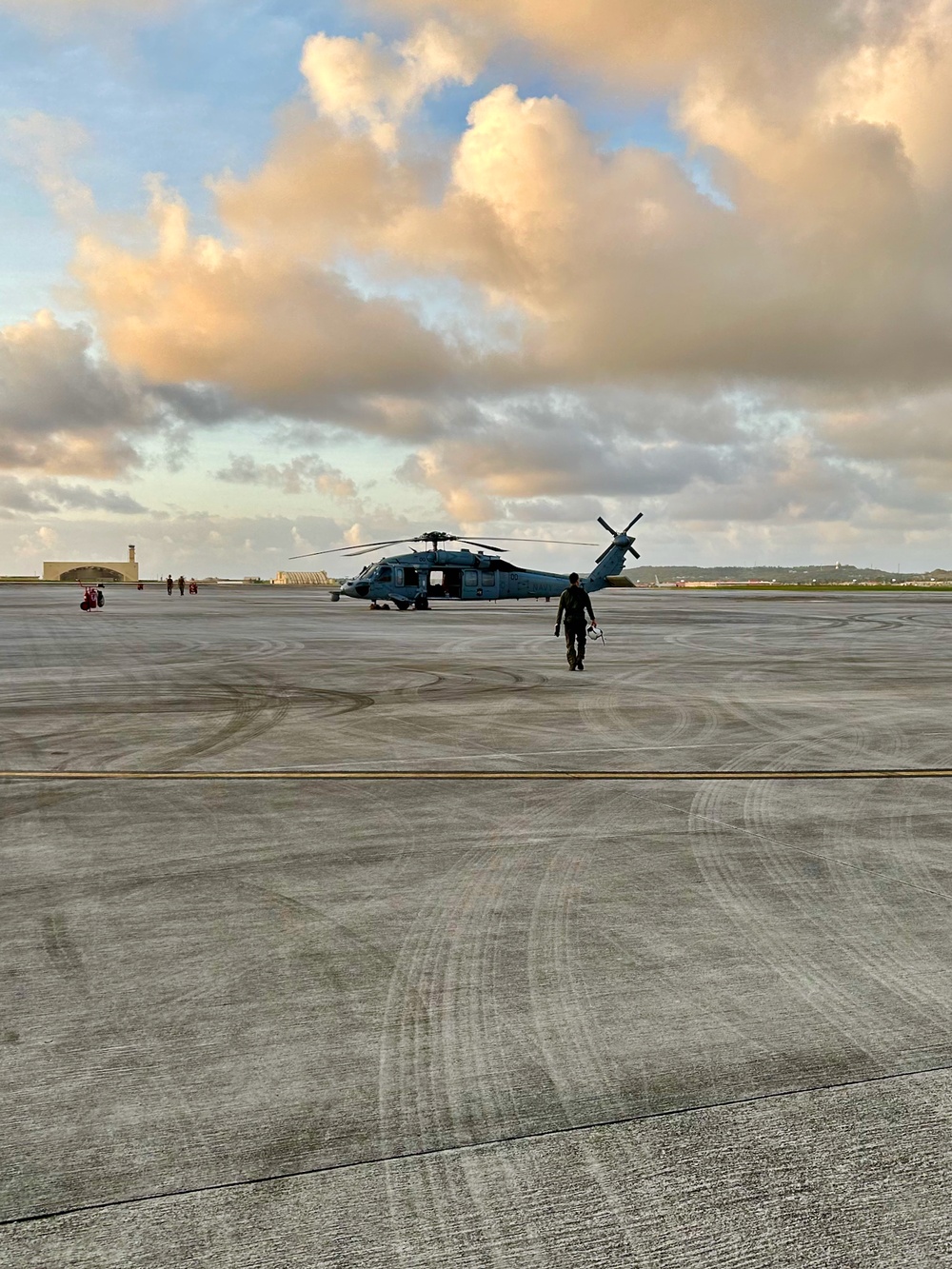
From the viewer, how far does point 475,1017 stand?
427 cm

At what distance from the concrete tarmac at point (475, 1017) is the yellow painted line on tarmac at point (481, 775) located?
0.25m

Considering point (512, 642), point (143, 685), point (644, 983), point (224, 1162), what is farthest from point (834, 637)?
point (224, 1162)

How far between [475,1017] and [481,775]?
5468 millimetres

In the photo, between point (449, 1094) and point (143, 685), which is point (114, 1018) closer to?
point (449, 1094)

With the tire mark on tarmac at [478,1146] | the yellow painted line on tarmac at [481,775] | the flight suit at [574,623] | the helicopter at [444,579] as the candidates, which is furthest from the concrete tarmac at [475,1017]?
the helicopter at [444,579]

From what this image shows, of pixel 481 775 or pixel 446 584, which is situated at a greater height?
pixel 446 584

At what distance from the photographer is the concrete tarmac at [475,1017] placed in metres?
2.95

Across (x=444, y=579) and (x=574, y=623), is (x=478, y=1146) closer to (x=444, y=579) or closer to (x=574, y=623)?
(x=574, y=623)

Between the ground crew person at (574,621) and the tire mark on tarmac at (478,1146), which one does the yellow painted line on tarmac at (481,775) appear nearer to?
the tire mark on tarmac at (478,1146)

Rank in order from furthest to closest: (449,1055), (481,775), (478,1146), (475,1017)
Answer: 1. (481,775)
2. (475,1017)
3. (449,1055)
4. (478,1146)

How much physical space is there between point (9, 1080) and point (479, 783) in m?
5.87

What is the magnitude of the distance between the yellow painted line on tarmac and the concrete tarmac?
0.83 ft

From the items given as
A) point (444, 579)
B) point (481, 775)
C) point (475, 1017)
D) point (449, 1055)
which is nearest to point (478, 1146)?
point (449, 1055)

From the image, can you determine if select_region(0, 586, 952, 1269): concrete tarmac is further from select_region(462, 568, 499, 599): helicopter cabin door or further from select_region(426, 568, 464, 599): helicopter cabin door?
select_region(462, 568, 499, 599): helicopter cabin door
